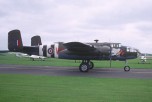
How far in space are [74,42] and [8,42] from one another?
976 centimetres

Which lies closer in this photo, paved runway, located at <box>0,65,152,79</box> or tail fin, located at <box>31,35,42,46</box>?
paved runway, located at <box>0,65,152,79</box>

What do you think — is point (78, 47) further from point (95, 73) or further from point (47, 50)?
point (47, 50)

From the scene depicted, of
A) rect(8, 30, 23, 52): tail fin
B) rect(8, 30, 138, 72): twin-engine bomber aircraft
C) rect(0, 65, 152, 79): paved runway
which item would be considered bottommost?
rect(0, 65, 152, 79): paved runway

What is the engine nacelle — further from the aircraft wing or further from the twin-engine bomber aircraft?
the aircraft wing

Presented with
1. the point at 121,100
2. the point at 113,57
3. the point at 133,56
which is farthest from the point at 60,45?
the point at 121,100

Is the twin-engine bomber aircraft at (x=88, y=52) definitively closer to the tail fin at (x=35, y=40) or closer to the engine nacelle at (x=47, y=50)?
the engine nacelle at (x=47, y=50)

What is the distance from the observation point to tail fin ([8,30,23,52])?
1043 inches

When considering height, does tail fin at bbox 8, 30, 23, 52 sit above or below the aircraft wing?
above

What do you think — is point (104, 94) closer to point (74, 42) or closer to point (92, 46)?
point (74, 42)

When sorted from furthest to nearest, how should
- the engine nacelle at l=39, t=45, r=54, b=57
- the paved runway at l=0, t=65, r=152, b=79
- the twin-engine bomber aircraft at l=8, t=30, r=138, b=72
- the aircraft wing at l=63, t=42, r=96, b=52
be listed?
the engine nacelle at l=39, t=45, r=54, b=57, the twin-engine bomber aircraft at l=8, t=30, r=138, b=72, the aircraft wing at l=63, t=42, r=96, b=52, the paved runway at l=0, t=65, r=152, b=79

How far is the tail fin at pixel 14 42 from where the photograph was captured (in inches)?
1043

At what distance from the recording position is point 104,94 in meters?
10.3

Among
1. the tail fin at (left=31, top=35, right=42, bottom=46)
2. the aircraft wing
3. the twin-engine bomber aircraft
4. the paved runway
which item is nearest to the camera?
the paved runway

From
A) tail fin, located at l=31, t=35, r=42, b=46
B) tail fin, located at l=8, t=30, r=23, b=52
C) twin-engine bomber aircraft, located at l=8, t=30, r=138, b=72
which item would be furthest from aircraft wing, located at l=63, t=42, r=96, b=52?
tail fin, located at l=31, t=35, r=42, b=46
